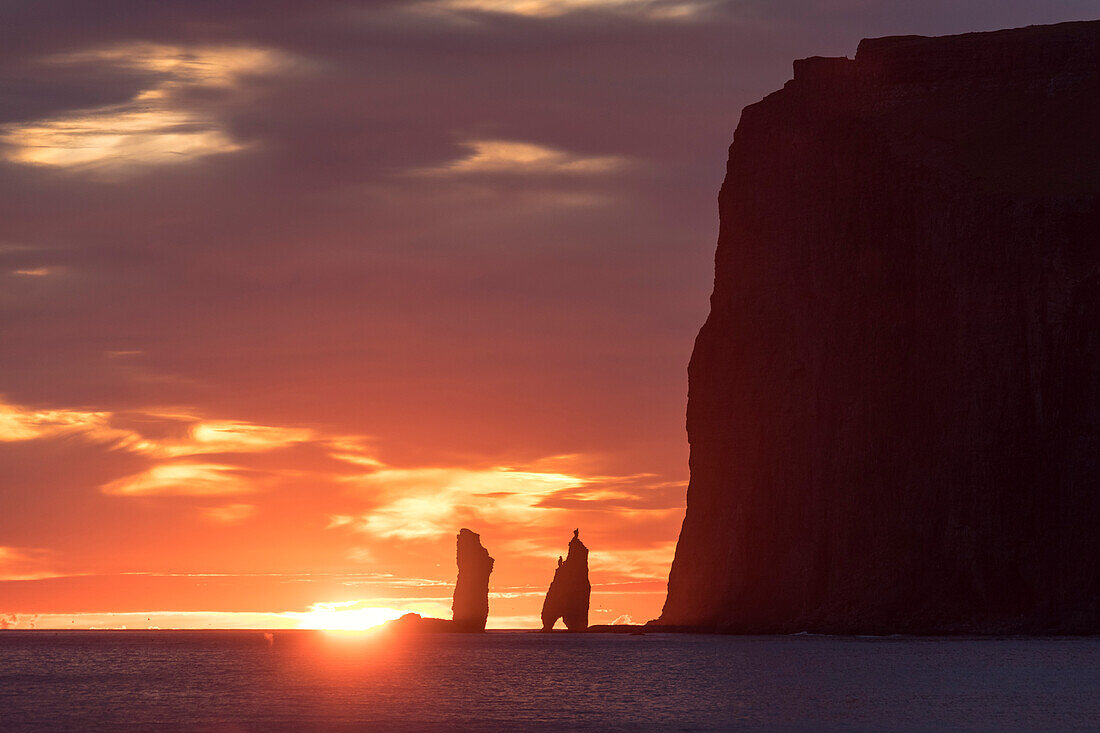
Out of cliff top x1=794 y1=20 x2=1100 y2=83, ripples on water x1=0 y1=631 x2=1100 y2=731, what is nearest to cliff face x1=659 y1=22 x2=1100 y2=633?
cliff top x1=794 y1=20 x2=1100 y2=83

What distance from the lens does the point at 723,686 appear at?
90062 millimetres

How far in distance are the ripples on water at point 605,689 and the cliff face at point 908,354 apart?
7.25 metres

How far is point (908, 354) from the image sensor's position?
14925 centimetres

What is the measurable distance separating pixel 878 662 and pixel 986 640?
38.7m

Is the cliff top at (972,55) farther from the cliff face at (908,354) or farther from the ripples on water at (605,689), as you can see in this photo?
the ripples on water at (605,689)

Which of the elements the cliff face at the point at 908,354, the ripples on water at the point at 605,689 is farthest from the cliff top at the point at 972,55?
the ripples on water at the point at 605,689

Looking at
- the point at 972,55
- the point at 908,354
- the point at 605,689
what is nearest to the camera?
the point at 605,689

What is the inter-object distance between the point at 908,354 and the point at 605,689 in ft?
234

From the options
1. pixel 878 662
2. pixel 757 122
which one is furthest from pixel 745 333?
pixel 878 662

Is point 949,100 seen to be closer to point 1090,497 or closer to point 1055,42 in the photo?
point 1055,42

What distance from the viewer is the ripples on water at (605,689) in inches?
2623

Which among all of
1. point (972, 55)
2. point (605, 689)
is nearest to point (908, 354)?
point (972, 55)

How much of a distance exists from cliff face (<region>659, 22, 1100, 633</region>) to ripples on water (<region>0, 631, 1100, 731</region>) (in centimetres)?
725

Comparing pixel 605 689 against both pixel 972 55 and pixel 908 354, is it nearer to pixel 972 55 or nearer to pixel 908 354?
pixel 908 354
